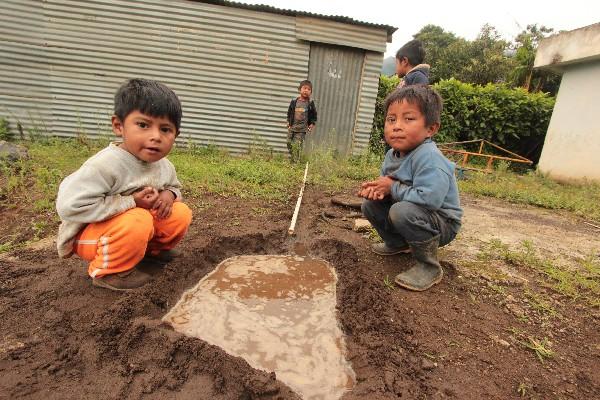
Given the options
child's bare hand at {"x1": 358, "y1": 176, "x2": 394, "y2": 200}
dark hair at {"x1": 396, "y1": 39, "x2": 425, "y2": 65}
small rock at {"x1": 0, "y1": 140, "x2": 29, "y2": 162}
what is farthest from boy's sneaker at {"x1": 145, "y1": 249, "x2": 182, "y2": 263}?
dark hair at {"x1": 396, "y1": 39, "x2": 425, "y2": 65}

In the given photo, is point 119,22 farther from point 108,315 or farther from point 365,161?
point 108,315

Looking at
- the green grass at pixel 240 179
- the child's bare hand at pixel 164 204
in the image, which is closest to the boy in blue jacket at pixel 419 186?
the green grass at pixel 240 179

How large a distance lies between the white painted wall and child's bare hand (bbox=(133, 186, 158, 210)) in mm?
9443

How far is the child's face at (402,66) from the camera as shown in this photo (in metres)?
4.68

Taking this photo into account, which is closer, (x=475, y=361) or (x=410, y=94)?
(x=475, y=361)

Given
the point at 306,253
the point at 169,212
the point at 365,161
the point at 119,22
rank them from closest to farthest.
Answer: the point at 169,212 < the point at 306,253 < the point at 119,22 < the point at 365,161

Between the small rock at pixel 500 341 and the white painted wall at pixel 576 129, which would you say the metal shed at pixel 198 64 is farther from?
the small rock at pixel 500 341

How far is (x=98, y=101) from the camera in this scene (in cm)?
745

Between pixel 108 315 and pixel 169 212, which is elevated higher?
pixel 169 212

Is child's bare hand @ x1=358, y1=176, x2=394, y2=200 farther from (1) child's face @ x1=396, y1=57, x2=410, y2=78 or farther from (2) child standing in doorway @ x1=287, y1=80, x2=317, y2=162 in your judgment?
(2) child standing in doorway @ x1=287, y1=80, x2=317, y2=162

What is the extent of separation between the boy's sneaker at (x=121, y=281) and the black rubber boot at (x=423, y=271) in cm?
165

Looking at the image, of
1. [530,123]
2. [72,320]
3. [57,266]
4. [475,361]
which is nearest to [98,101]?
[57,266]

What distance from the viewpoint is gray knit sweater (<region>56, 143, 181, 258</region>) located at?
6.00 ft

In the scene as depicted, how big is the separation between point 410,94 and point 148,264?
82.8 inches
